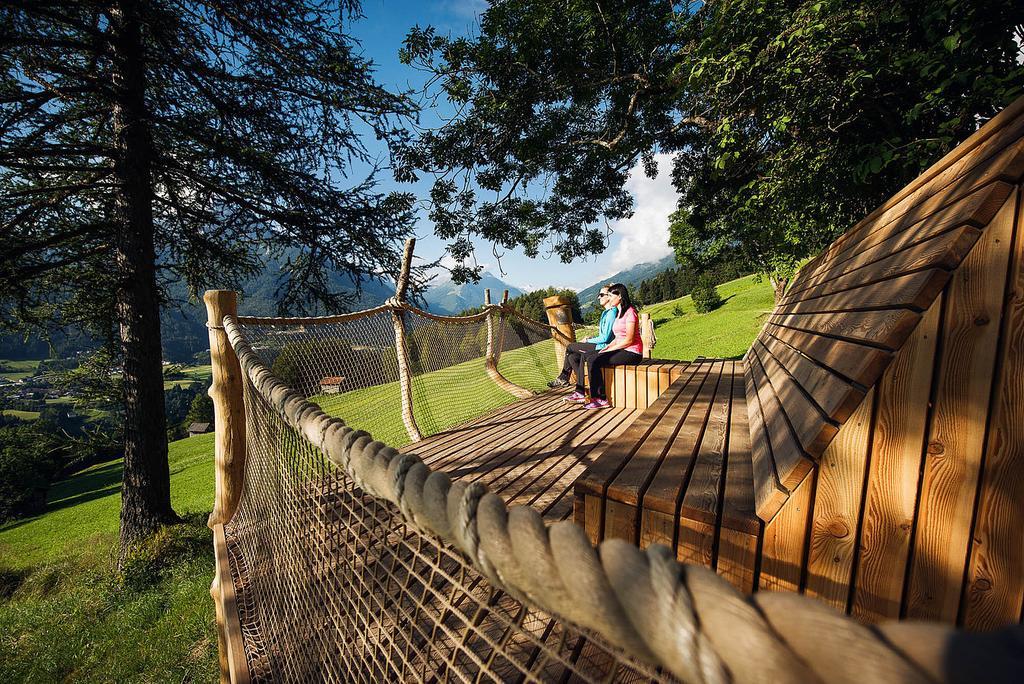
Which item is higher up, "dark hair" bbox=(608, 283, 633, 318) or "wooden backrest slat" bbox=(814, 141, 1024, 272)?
"wooden backrest slat" bbox=(814, 141, 1024, 272)

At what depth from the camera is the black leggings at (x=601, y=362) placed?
14.6ft

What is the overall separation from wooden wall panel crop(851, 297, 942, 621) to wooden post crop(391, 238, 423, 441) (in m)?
4.16

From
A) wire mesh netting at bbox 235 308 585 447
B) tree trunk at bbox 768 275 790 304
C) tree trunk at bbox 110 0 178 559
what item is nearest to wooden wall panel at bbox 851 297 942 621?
wire mesh netting at bbox 235 308 585 447

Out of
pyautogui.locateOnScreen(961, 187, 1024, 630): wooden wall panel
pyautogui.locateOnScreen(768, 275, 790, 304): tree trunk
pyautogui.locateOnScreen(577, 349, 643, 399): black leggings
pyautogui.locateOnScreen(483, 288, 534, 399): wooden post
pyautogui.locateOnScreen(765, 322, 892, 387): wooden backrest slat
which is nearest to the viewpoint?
pyautogui.locateOnScreen(961, 187, 1024, 630): wooden wall panel

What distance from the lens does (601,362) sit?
4.54 m

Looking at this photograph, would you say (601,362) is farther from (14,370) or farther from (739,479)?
(14,370)

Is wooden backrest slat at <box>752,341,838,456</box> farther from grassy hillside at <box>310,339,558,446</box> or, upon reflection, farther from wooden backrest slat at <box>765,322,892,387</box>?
grassy hillside at <box>310,339,558,446</box>

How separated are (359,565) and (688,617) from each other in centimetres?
233

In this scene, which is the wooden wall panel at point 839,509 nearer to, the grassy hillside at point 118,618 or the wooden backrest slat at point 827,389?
the wooden backrest slat at point 827,389

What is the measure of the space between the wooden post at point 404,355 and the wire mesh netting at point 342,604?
1.96 meters

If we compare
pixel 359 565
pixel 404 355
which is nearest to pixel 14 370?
pixel 404 355

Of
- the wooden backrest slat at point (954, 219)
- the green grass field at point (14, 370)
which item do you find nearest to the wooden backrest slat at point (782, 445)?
the wooden backrest slat at point (954, 219)

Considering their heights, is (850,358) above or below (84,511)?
above

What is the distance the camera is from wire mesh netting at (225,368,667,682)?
1330mm
